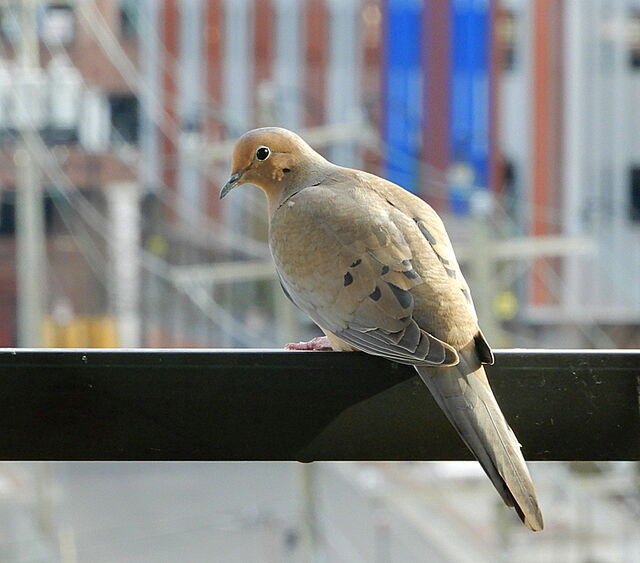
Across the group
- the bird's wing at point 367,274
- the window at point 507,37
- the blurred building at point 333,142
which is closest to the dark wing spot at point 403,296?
the bird's wing at point 367,274

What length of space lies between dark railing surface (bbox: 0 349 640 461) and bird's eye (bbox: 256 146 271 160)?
0.59 metres

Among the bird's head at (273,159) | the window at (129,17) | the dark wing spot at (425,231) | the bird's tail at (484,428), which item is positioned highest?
the window at (129,17)

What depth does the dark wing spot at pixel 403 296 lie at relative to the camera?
3.56 feet

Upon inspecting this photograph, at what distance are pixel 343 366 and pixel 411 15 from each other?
32.1 ft

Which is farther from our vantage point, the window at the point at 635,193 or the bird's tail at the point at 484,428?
the window at the point at 635,193

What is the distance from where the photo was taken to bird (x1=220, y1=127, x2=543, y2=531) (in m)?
0.86

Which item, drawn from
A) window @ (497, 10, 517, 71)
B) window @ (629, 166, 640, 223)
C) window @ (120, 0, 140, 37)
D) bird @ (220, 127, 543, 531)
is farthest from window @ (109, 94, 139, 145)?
bird @ (220, 127, 543, 531)

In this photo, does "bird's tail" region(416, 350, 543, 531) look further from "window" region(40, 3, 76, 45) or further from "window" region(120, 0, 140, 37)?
"window" region(120, 0, 140, 37)

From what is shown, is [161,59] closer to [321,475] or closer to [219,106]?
[219,106]

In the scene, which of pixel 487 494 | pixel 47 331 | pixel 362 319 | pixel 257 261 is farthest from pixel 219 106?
pixel 362 319

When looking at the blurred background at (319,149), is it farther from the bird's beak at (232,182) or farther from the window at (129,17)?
the bird's beak at (232,182)

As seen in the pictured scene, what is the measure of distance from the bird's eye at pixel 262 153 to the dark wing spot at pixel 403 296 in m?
0.40

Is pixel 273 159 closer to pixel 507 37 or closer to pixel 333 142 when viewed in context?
pixel 333 142

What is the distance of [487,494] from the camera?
Result: 8.83m
